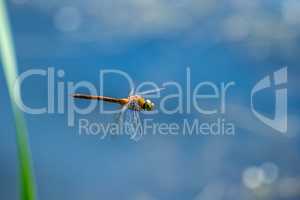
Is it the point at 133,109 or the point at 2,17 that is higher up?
the point at 2,17

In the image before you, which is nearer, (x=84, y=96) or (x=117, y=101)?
(x=84, y=96)

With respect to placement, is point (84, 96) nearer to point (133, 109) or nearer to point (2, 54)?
point (133, 109)

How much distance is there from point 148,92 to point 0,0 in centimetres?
328

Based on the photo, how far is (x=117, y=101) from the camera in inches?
137

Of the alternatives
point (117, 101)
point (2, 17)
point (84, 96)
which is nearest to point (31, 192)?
point (2, 17)

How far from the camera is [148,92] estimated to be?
141 inches

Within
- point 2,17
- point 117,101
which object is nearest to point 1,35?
point 2,17

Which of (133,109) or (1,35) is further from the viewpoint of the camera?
(133,109)

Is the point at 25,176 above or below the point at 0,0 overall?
below

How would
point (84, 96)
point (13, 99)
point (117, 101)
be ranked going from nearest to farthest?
point (13, 99) < point (84, 96) < point (117, 101)

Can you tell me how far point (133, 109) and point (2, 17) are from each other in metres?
3.24

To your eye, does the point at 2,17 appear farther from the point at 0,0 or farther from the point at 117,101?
the point at 117,101

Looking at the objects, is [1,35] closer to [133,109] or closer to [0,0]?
[0,0]

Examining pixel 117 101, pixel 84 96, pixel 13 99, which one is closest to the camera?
pixel 13 99
